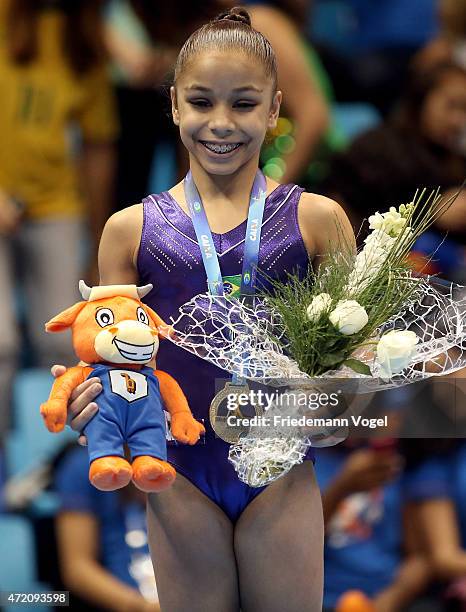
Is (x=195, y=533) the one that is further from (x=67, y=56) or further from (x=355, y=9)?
(x=355, y=9)

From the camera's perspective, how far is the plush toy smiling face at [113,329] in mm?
2965

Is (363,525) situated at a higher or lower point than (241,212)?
lower

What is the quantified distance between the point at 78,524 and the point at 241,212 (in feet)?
5.47

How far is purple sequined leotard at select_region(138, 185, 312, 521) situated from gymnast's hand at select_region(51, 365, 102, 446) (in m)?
0.27

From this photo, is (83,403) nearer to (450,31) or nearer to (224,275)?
(224,275)

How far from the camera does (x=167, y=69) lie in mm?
4531

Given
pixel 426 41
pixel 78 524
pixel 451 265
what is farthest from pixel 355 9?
pixel 78 524

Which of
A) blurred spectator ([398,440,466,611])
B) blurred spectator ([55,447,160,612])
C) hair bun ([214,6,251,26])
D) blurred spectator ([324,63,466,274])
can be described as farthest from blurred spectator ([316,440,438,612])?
hair bun ([214,6,251,26])

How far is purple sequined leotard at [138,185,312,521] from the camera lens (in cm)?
313

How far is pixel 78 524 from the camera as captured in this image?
14.6 feet

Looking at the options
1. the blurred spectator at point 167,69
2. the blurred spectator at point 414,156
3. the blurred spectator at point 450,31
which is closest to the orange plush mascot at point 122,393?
the blurred spectator at point 414,156

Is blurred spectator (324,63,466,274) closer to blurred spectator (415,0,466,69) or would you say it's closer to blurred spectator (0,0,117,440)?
blurred spectator (415,0,466,69)

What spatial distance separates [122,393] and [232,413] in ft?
0.85

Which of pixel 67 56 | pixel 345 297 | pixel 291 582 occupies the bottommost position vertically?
pixel 291 582
